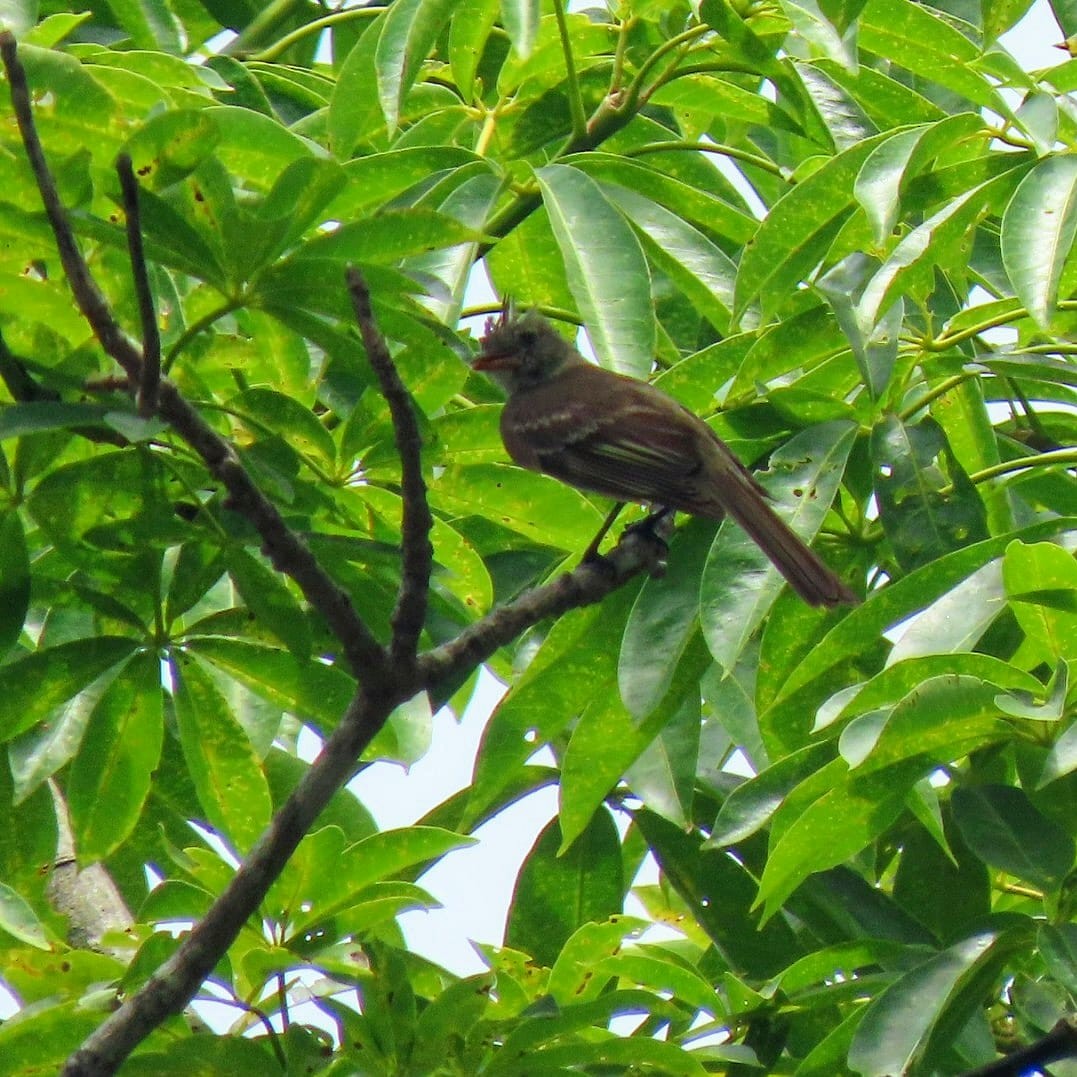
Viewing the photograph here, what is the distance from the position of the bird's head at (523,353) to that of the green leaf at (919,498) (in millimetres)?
2285

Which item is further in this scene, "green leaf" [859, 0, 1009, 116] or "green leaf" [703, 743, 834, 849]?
"green leaf" [859, 0, 1009, 116]

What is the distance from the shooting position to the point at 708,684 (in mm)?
3480

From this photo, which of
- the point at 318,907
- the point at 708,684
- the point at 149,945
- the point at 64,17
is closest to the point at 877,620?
the point at 708,684

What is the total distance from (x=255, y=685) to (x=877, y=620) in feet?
3.91

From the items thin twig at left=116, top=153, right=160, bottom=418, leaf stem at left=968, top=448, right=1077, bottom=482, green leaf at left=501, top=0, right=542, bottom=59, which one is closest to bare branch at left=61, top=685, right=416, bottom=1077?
thin twig at left=116, top=153, right=160, bottom=418

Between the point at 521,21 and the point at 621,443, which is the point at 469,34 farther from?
the point at 621,443

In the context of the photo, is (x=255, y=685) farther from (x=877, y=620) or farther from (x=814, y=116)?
(x=814, y=116)

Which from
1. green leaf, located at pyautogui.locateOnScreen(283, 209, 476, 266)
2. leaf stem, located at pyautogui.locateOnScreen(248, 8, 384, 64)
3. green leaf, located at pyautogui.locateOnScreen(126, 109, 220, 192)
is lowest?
green leaf, located at pyautogui.locateOnScreen(283, 209, 476, 266)

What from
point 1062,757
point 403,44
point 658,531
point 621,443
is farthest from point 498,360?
point 1062,757

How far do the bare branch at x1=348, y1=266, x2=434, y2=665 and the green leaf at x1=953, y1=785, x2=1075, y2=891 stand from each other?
3.46ft

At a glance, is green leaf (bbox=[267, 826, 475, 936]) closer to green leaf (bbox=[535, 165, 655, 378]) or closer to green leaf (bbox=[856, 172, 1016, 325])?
green leaf (bbox=[535, 165, 655, 378])

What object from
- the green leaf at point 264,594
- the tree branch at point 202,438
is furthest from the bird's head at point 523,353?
the tree branch at point 202,438

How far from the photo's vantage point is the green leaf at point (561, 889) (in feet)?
12.0

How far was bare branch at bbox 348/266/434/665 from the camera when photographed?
245 centimetres
